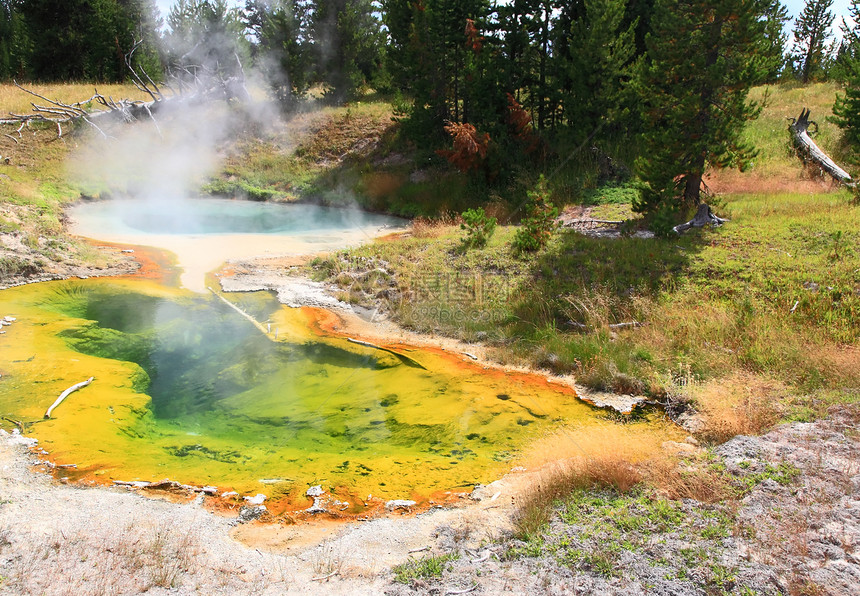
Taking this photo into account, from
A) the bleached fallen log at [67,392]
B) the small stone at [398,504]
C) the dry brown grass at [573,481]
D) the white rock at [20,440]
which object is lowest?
the small stone at [398,504]

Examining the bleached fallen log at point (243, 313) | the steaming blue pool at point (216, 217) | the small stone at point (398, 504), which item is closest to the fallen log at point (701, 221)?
the bleached fallen log at point (243, 313)

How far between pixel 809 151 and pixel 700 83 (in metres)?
7.70

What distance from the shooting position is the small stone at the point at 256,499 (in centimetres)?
532

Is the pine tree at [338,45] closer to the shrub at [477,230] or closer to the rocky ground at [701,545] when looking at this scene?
the shrub at [477,230]

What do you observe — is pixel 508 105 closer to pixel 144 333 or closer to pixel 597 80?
pixel 597 80

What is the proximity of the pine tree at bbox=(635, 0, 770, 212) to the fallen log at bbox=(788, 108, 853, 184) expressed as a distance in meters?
4.77

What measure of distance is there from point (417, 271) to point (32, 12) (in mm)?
34561

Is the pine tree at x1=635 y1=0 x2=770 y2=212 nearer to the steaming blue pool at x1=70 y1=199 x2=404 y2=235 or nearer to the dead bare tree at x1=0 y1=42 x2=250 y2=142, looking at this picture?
the steaming blue pool at x1=70 y1=199 x2=404 y2=235

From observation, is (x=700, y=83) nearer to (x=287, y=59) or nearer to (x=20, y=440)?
(x=20, y=440)

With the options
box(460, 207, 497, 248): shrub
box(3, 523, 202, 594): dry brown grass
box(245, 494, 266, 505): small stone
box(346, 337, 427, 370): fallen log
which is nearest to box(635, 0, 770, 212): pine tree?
box(460, 207, 497, 248): shrub

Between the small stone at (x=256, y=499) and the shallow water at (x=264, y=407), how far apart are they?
0.08m

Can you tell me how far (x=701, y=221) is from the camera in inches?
481

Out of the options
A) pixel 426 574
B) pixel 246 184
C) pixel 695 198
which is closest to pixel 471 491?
pixel 426 574

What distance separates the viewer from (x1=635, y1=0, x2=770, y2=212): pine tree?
11086 mm
